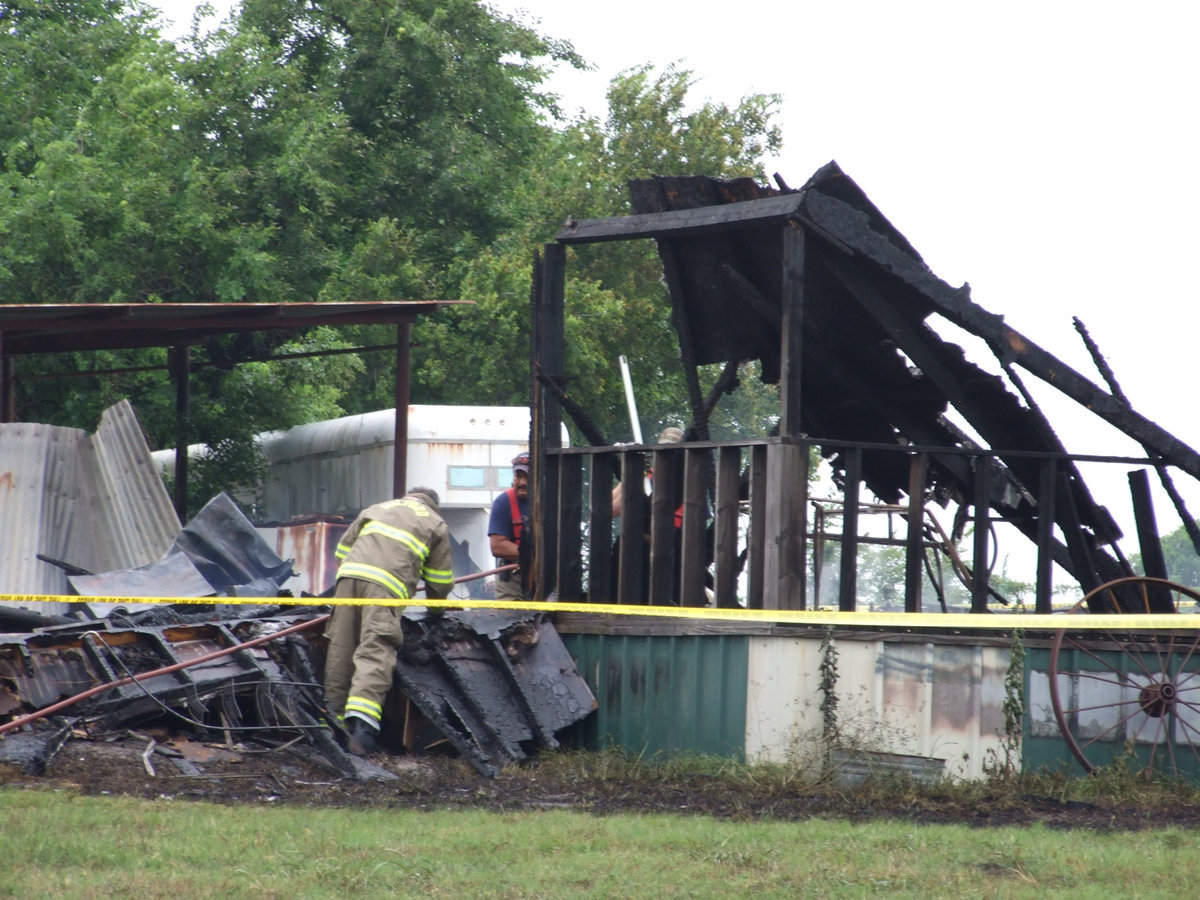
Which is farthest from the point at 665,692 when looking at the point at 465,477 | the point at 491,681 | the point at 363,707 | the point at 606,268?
the point at 606,268

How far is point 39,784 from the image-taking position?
7.55 m

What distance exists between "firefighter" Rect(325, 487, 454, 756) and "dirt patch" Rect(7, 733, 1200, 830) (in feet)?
1.34

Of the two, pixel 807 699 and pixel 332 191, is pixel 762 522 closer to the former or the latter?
pixel 807 699

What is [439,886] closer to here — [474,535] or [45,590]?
[45,590]

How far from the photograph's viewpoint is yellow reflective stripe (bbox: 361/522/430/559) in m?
9.68

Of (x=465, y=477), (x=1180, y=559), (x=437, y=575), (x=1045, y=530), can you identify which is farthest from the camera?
(x=1180, y=559)

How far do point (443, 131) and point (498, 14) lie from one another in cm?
311

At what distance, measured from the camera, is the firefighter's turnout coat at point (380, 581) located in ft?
30.6

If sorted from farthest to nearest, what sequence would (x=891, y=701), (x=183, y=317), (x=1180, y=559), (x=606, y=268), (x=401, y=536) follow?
1. (x=1180, y=559)
2. (x=606, y=268)
3. (x=183, y=317)
4. (x=401, y=536)
5. (x=891, y=701)

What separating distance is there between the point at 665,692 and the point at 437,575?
5.59 ft

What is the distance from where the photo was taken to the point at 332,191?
2683 cm

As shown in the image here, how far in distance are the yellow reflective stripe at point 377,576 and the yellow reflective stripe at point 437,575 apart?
1.00 feet

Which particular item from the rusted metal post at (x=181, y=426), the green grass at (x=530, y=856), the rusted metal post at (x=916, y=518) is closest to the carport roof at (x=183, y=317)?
the rusted metal post at (x=181, y=426)

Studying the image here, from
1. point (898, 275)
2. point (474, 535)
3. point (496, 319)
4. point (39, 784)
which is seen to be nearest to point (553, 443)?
point (898, 275)
